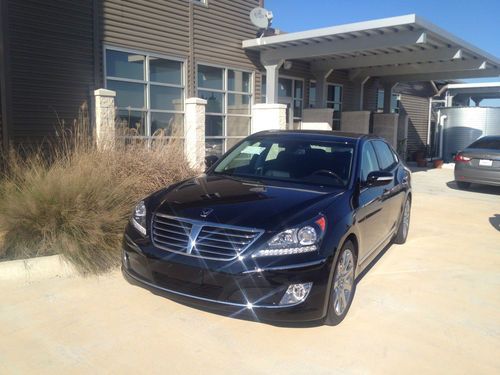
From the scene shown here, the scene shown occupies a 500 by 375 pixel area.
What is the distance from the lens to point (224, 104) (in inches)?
517

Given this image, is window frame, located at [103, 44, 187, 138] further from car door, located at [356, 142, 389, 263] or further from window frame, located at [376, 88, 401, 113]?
window frame, located at [376, 88, 401, 113]

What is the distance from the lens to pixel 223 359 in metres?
3.28

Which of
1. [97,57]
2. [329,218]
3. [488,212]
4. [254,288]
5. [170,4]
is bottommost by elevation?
[488,212]

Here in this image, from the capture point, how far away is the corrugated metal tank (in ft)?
71.1

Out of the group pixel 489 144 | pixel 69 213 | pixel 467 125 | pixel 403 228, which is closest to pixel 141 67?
pixel 69 213

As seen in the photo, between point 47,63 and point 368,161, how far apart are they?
7080 mm

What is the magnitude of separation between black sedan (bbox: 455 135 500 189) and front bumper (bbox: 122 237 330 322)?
389 inches

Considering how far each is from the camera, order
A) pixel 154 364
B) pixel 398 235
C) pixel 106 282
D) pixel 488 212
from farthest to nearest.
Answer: pixel 488 212 < pixel 398 235 < pixel 106 282 < pixel 154 364

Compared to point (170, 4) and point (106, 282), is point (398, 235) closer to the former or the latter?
point (106, 282)

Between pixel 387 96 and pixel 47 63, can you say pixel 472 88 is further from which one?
pixel 47 63

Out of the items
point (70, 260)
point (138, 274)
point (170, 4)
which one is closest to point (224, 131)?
point (170, 4)

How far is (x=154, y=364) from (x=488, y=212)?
8357mm

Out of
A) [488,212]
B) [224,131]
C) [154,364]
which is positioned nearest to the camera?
[154,364]

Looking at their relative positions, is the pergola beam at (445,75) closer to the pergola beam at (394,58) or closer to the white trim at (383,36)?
the white trim at (383,36)
